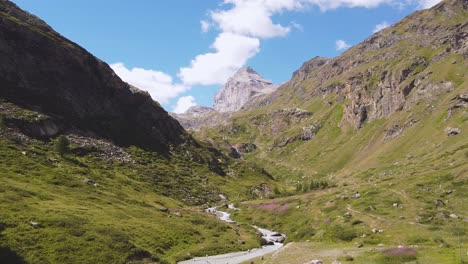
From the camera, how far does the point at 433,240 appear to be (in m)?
60.4

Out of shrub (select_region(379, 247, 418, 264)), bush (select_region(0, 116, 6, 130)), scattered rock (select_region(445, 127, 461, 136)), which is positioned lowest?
shrub (select_region(379, 247, 418, 264))

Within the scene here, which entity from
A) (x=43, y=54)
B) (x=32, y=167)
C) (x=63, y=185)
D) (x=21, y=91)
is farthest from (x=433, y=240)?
(x=43, y=54)

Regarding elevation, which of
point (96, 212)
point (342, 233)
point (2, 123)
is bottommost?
point (96, 212)

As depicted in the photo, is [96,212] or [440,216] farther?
[96,212]

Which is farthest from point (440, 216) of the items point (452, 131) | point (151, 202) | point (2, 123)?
point (452, 131)

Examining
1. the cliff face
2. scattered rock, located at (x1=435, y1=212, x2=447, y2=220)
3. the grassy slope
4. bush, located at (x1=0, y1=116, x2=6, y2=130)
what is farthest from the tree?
scattered rock, located at (x1=435, y1=212, x2=447, y2=220)

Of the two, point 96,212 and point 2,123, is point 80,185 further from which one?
point 2,123

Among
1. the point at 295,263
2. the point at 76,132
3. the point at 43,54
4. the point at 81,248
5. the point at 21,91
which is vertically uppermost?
the point at 43,54

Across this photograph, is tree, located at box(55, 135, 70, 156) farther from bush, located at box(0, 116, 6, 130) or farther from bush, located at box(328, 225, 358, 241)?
bush, located at box(328, 225, 358, 241)

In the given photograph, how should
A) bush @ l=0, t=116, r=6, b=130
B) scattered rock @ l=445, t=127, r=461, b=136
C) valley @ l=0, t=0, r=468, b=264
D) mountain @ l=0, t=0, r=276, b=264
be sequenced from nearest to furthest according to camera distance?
valley @ l=0, t=0, r=468, b=264
mountain @ l=0, t=0, r=276, b=264
bush @ l=0, t=116, r=6, b=130
scattered rock @ l=445, t=127, r=461, b=136

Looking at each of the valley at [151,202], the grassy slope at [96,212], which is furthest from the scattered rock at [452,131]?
the grassy slope at [96,212]

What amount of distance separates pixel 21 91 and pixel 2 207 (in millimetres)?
117864

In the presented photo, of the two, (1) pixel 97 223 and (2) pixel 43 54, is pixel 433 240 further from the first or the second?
(2) pixel 43 54

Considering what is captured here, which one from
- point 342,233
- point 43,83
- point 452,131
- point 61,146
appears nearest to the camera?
point 342,233
